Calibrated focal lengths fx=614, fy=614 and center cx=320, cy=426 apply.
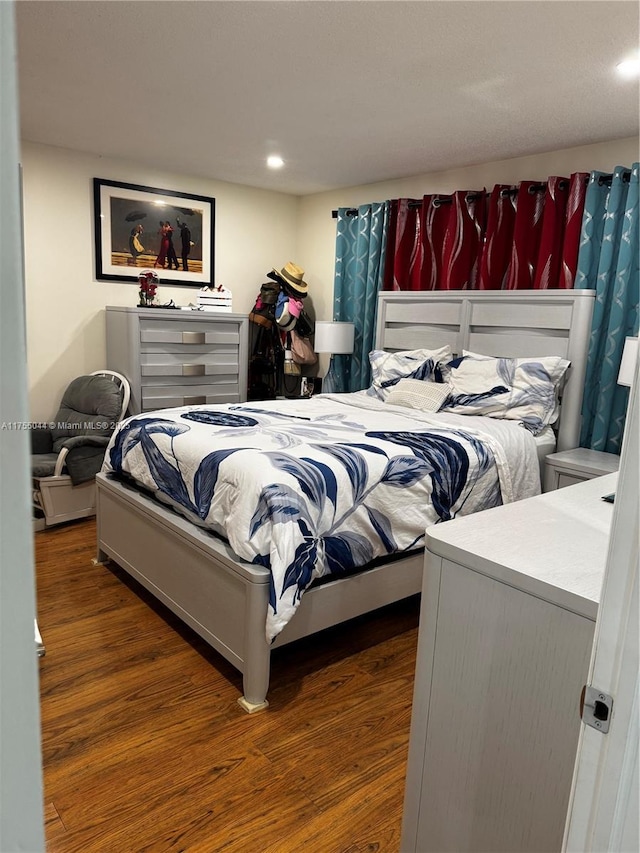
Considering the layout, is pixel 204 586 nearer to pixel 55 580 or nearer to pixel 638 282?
pixel 55 580

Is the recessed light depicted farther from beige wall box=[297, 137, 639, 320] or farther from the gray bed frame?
the gray bed frame

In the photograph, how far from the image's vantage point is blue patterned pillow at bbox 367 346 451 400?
12.9ft

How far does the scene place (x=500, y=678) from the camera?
1.18 m

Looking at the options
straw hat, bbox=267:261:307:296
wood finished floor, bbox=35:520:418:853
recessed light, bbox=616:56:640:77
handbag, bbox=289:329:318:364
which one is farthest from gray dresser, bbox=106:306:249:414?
recessed light, bbox=616:56:640:77

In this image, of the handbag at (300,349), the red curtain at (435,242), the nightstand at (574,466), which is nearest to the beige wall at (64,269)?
the handbag at (300,349)

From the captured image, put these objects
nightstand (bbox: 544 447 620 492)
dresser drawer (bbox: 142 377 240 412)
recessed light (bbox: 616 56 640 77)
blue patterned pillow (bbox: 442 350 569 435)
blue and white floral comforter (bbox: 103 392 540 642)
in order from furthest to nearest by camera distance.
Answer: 1. dresser drawer (bbox: 142 377 240 412)
2. blue patterned pillow (bbox: 442 350 569 435)
3. nightstand (bbox: 544 447 620 492)
4. recessed light (bbox: 616 56 640 77)
5. blue and white floral comforter (bbox: 103 392 540 642)

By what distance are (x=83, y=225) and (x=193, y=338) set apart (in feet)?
3.61

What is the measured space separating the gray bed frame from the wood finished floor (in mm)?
145

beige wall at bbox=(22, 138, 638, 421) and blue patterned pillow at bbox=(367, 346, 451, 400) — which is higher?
beige wall at bbox=(22, 138, 638, 421)

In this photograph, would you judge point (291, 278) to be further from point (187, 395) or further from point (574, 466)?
point (574, 466)

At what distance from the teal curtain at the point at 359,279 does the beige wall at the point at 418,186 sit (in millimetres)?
225

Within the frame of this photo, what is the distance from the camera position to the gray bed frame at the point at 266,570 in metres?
2.19

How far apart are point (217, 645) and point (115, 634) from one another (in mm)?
557

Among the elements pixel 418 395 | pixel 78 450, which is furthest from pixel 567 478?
pixel 78 450
